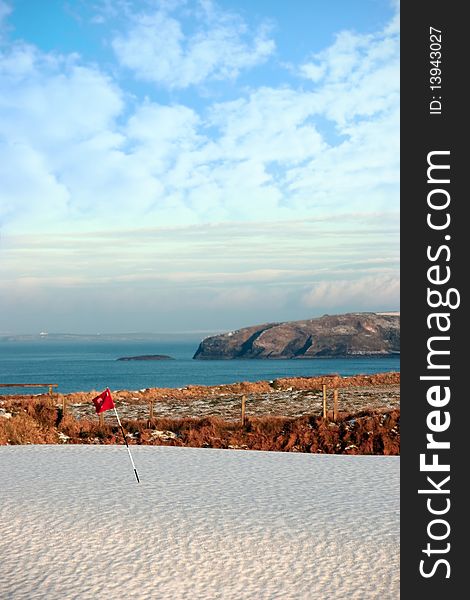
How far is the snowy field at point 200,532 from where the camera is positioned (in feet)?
26.1

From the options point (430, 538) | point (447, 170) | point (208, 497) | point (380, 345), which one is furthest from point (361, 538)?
point (380, 345)

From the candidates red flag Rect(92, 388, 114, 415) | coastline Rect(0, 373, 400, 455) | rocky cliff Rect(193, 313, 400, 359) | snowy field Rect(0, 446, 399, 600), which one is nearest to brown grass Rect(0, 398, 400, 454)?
coastline Rect(0, 373, 400, 455)

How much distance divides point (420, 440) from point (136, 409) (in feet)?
81.0

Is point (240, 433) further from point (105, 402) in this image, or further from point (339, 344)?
point (339, 344)

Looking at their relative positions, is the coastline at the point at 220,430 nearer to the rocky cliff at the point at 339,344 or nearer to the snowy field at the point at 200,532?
the snowy field at the point at 200,532

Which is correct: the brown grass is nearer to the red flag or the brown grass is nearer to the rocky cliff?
the red flag

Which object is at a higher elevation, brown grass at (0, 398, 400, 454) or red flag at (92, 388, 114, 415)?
red flag at (92, 388, 114, 415)

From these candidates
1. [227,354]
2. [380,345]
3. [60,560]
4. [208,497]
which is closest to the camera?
[60,560]

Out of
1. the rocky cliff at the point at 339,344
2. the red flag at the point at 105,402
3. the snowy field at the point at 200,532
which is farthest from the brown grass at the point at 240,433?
the rocky cliff at the point at 339,344

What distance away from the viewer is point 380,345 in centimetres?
18538

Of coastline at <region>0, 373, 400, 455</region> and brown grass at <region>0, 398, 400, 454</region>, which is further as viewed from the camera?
coastline at <region>0, 373, 400, 455</region>

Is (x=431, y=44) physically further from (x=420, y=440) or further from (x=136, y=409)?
(x=136, y=409)

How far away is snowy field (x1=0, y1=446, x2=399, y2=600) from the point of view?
26.1 feet

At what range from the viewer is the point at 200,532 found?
962 cm
